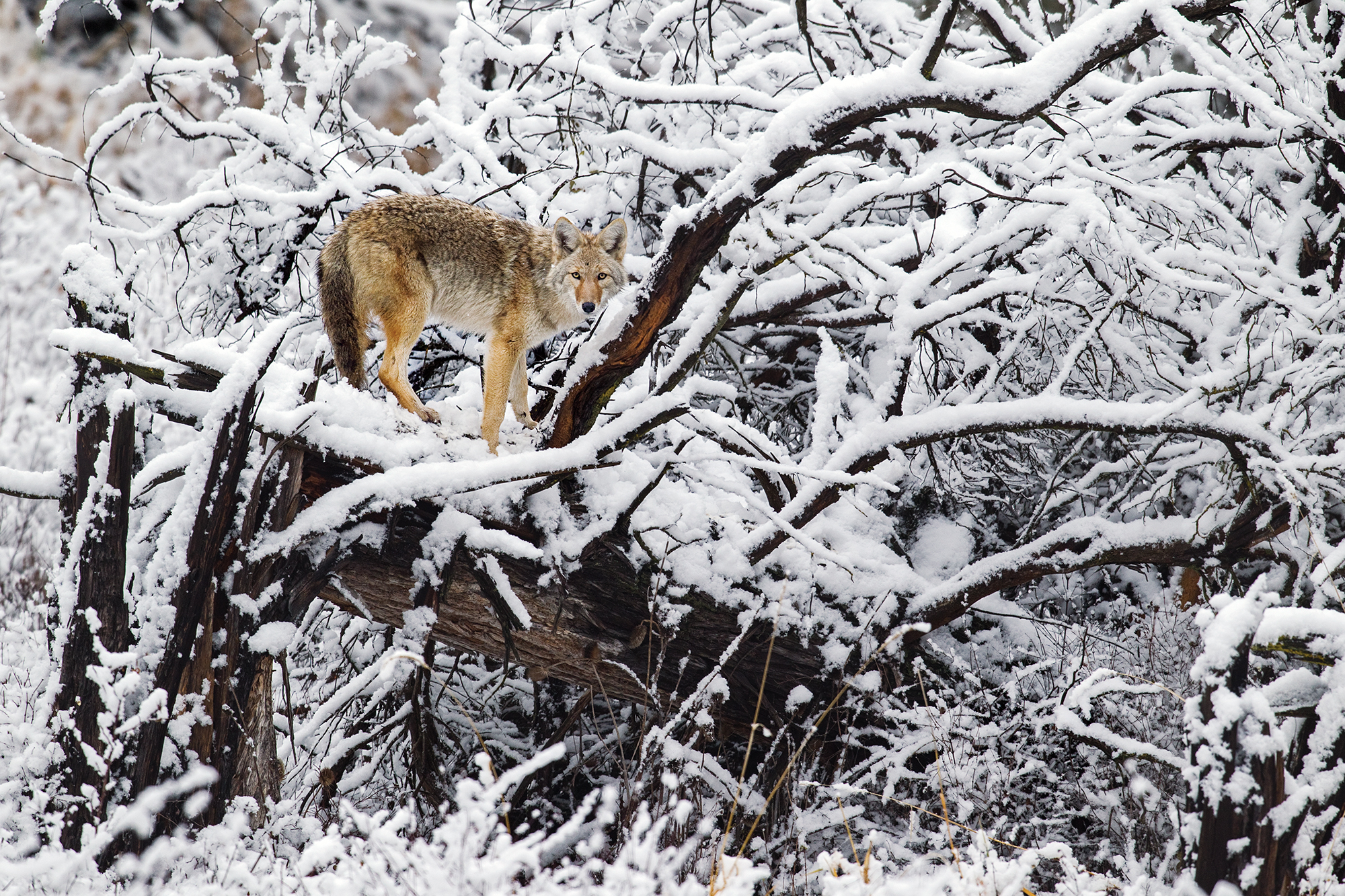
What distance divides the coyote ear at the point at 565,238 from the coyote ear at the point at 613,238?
15 centimetres

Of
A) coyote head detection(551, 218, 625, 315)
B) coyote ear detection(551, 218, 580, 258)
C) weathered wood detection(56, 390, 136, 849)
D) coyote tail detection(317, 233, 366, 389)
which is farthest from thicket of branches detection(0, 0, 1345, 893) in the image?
coyote tail detection(317, 233, 366, 389)

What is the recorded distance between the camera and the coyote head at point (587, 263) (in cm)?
591

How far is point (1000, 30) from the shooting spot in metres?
4.91

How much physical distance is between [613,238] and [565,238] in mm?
314

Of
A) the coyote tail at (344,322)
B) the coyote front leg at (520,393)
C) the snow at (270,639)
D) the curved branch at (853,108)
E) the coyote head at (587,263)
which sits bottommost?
the snow at (270,639)

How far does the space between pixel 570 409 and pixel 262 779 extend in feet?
6.63

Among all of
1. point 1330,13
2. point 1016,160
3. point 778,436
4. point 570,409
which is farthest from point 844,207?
point 1330,13

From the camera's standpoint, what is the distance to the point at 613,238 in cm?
611

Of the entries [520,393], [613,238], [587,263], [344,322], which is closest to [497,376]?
[520,393]

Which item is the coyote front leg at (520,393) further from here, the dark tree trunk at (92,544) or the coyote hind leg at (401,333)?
the dark tree trunk at (92,544)

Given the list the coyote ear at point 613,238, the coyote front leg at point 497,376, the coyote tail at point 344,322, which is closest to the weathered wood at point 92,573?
the coyote tail at point 344,322

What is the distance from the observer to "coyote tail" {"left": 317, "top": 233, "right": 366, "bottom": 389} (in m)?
5.18

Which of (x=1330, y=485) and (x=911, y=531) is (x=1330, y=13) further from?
(x=911, y=531)

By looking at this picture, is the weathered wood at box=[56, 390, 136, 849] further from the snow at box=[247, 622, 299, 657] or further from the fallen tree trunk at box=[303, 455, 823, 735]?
the fallen tree trunk at box=[303, 455, 823, 735]
